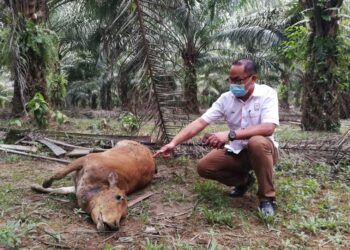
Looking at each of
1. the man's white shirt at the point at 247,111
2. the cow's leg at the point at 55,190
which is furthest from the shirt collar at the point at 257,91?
the cow's leg at the point at 55,190

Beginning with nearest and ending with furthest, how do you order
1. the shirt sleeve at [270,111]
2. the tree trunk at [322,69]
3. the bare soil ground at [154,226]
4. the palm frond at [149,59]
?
the bare soil ground at [154,226], the shirt sleeve at [270,111], the palm frond at [149,59], the tree trunk at [322,69]

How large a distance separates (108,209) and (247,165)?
1588 mm

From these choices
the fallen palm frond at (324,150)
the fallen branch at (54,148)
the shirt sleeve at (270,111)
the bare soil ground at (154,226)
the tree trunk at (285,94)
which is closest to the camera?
the bare soil ground at (154,226)

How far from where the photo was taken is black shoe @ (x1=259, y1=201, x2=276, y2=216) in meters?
4.15

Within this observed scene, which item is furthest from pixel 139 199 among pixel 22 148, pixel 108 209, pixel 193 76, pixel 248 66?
pixel 193 76

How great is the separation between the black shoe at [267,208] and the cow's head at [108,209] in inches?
52.5

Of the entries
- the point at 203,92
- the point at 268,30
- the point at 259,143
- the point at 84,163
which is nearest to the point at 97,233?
the point at 84,163

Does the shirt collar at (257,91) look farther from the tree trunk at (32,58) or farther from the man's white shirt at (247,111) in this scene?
the tree trunk at (32,58)

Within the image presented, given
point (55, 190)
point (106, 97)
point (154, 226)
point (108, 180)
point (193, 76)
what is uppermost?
point (193, 76)

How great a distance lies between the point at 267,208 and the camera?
419cm

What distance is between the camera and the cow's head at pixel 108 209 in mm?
3672

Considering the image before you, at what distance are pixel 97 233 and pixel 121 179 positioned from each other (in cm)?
94

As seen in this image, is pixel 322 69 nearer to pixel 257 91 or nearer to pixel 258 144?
pixel 257 91

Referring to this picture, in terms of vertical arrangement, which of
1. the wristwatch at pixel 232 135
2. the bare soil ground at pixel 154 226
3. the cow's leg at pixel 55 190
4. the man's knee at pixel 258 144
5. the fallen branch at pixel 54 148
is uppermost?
the wristwatch at pixel 232 135
